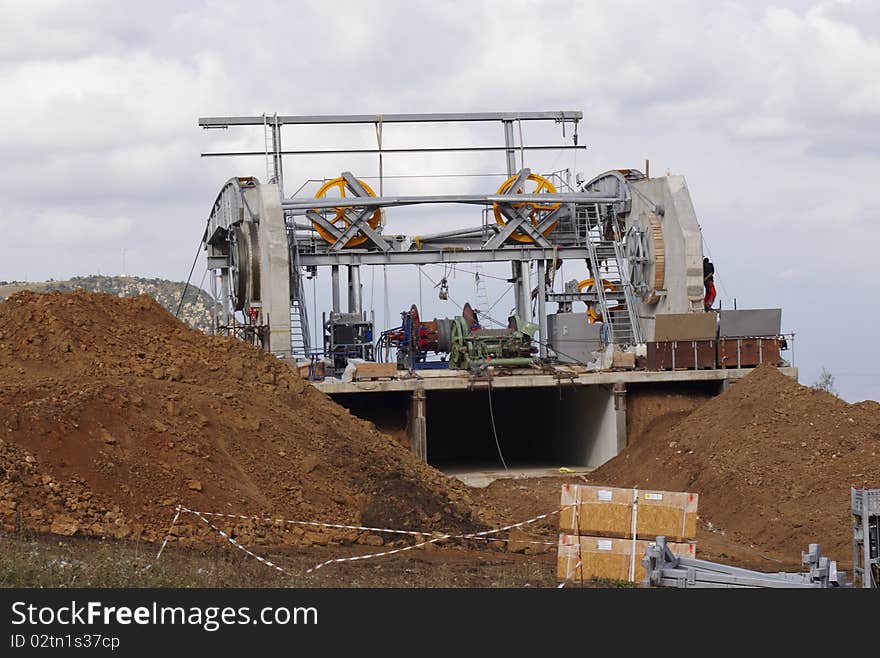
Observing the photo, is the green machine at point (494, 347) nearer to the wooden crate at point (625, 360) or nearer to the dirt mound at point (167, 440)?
the wooden crate at point (625, 360)

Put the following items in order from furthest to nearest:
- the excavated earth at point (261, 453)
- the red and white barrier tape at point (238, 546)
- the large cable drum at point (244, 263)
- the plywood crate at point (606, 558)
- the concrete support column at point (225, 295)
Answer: the concrete support column at point (225, 295) → the large cable drum at point (244, 263) → the excavated earth at point (261, 453) → the red and white barrier tape at point (238, 546) → the plywood crate at point (606, 558)

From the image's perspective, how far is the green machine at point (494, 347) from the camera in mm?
35344

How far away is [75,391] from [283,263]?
14.3 meters

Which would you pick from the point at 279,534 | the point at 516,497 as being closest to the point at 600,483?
the point at 516,497

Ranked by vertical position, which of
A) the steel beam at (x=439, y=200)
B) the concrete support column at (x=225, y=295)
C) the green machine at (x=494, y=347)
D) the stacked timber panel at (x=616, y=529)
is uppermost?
the steel beam at (x=439, y=200)

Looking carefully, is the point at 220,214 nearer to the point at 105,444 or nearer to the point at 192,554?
the point at 105,444

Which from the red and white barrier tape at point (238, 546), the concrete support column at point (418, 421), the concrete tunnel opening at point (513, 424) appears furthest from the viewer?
the concrete tunnel opening at point (513, 424)

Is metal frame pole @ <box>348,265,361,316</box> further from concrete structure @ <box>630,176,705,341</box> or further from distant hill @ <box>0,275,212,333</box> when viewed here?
distant hill @ <box>0,275,212,333</box>

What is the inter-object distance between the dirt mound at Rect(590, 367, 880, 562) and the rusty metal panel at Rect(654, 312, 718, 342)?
7.82 ft

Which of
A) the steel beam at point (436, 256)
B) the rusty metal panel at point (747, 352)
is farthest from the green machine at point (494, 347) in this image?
the rusty metal panel at point (747, 352)

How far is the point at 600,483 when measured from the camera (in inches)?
1294

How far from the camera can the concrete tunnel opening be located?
35781 millimetres

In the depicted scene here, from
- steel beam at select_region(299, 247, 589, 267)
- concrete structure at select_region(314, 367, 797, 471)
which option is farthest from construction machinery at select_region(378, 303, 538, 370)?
steel beam at select_region(299, 247, 589, 267)

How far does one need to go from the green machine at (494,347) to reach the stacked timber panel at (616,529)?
684 inches
